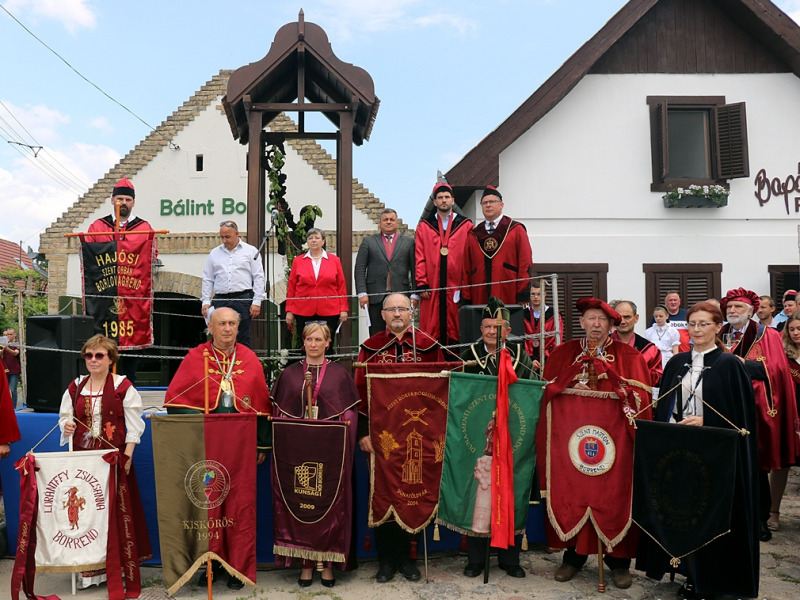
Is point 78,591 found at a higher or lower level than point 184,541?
lower

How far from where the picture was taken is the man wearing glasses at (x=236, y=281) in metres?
6.73

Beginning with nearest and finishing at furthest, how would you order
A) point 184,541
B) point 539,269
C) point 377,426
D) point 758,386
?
point 184,541, point 377,426, point 758,386, point 539,269

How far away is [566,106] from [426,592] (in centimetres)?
864

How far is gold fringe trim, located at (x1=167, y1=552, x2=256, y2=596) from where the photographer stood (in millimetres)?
4543

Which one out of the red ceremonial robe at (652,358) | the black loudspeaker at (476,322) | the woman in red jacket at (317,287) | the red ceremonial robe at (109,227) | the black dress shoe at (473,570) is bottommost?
the black dress shoe at (473,570)

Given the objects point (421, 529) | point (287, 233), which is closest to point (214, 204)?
point (287, 233)

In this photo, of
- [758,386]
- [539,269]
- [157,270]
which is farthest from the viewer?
[157,270]

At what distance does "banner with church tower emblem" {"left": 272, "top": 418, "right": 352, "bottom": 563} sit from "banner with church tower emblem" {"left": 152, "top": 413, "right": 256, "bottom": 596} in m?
0.23

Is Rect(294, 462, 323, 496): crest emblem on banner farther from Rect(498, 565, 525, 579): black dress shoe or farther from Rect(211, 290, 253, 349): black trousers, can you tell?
Rect(211, 290, 253, 349): black trousers

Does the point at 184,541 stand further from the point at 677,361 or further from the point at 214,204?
the point at 214,204

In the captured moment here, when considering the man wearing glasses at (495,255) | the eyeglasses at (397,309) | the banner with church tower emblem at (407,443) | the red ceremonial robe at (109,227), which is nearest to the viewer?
the banner with church tower emblem at (407,443)

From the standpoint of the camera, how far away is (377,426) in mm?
4957

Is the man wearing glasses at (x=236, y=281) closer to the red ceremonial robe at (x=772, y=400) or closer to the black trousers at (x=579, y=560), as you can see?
the black trousers at (x=579, y=560)

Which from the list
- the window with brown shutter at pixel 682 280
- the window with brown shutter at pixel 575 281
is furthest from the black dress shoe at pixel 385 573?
the window with brown shutter at pixel 682 280
